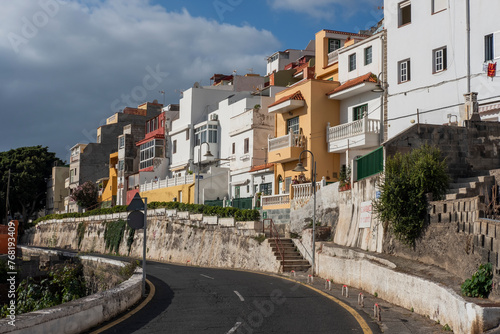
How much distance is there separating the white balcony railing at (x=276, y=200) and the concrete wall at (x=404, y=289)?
981 cm

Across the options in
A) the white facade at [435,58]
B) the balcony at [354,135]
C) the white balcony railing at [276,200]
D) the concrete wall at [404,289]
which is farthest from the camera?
the balcony at [354,135]

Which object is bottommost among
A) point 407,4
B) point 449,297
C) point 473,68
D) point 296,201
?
point 449,297

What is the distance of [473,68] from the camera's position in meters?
29.1

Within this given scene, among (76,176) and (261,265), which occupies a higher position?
(76,176)

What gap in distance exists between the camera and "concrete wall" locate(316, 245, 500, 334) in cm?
1063

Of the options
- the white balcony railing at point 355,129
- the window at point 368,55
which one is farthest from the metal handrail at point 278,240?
the window at point 368,55

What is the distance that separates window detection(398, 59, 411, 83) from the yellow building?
46830 millimetres

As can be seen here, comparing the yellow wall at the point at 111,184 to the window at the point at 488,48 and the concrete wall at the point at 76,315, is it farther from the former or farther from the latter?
the concrete wall at the point at 76,315

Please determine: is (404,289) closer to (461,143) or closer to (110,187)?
(461,143)

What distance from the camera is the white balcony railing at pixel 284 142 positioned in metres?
39.7

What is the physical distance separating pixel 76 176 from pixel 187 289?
2829 inches

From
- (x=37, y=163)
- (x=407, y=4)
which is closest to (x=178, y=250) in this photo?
(x=407, y=4)

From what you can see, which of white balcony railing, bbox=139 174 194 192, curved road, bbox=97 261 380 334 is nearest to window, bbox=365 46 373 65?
curved road, bbox=97 261 380 334

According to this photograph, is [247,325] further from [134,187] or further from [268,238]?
[134,187]
